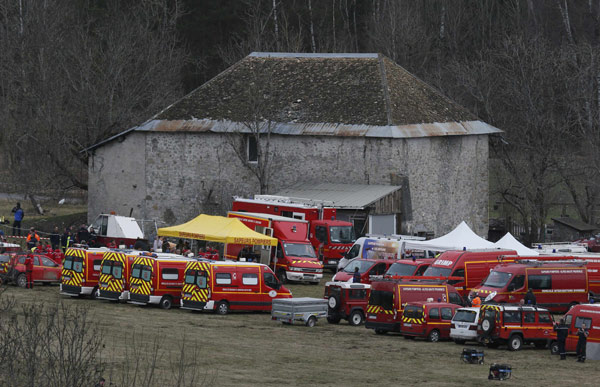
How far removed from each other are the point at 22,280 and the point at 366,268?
11733mm

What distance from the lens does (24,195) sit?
227 feet

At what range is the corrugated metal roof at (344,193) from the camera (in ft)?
167

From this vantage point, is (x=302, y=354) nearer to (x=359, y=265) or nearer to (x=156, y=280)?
(x=156, y=280)

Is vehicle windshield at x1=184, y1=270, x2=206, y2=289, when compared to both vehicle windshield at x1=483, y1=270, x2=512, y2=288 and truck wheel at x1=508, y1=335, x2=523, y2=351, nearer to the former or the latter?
vehicle windshield at x1=483, y1=270, x2=512, y2=288

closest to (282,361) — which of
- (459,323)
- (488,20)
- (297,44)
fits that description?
(459,323)

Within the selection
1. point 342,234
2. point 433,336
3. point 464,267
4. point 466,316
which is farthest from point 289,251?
point 466,316

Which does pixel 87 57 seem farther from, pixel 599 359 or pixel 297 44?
pixel 599 359

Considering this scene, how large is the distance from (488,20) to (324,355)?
219ft

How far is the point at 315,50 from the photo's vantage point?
3524 inches

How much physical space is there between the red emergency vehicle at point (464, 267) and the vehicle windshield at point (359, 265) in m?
2.28

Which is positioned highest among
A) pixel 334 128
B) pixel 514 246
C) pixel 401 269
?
pixel 334 128

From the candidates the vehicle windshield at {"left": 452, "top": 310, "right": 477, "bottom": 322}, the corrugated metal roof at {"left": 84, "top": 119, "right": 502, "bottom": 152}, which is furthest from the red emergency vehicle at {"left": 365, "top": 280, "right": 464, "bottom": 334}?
the corrugated metal roof at {"left": 84, "top": 119, "right": 502, "bottom": 152}

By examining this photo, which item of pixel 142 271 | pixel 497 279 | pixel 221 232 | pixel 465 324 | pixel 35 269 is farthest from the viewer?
pixel 221 232

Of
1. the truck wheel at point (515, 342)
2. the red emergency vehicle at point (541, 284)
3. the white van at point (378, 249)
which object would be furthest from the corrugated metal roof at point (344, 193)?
the truck wheel at point (515, 342)
